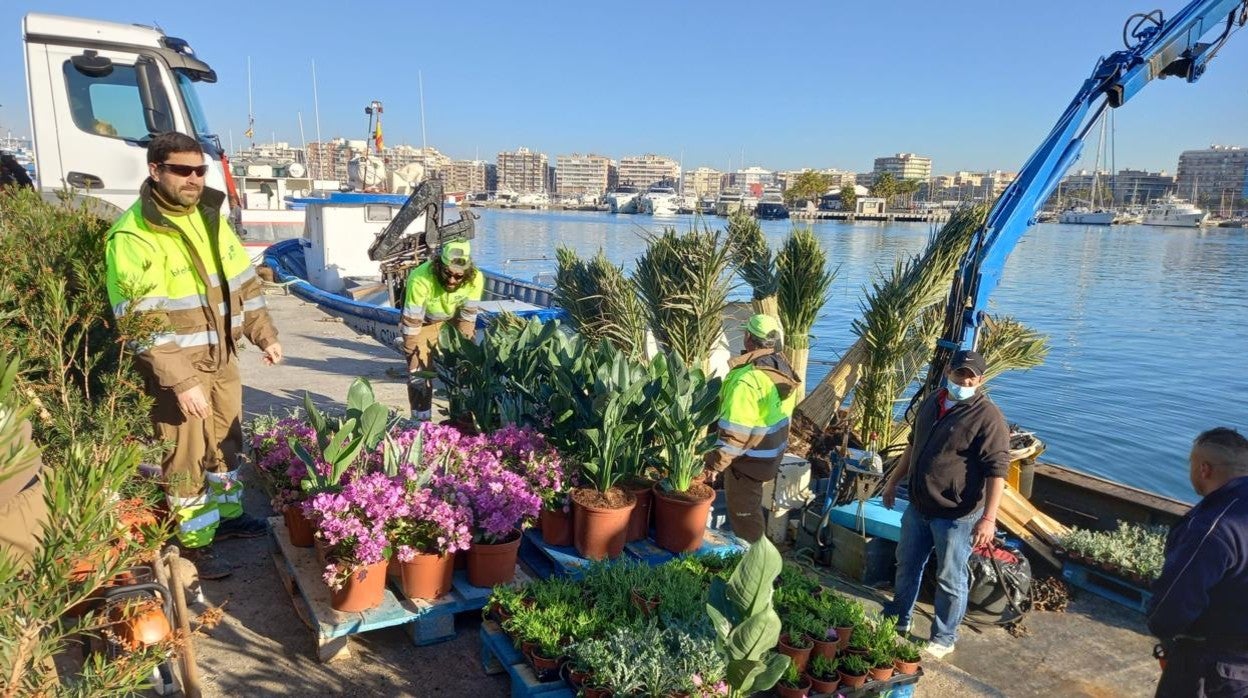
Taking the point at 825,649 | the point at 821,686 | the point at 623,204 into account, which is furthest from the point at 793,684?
the point at 623,204

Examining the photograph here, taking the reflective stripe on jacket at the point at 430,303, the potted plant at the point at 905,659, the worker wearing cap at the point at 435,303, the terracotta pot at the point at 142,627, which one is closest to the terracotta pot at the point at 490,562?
the terracotta pot at the point at 142,627

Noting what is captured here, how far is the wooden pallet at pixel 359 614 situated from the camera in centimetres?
333

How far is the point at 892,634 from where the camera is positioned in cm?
338

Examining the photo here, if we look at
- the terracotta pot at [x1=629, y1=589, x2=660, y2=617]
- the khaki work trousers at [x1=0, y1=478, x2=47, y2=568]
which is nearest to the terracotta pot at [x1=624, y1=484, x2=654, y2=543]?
the terracotta pot at [x1=629, y1=589, x2=660, y2=617]

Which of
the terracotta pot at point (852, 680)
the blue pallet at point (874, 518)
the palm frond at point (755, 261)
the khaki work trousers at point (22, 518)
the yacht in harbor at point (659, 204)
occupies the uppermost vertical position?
the yacht in harbor at point (659, 204)

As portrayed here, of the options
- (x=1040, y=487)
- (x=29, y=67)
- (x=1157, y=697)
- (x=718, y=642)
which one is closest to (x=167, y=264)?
(x=718, y=642)

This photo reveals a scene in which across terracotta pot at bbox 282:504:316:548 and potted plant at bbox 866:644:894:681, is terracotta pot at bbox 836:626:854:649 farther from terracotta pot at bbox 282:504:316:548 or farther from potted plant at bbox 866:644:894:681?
terracotta pot at bbox 282:504:316:548

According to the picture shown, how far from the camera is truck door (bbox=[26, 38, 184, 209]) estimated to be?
657 centimetres

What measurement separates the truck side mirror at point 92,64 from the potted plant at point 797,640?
738cm

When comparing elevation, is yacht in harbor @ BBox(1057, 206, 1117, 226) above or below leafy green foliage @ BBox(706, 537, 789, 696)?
above

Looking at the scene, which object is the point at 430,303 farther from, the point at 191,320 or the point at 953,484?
the point at 953,484

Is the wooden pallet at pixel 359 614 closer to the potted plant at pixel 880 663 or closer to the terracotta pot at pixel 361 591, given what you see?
the terracotta pot at pixel 361 591

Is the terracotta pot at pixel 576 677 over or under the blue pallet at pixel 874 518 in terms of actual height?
over

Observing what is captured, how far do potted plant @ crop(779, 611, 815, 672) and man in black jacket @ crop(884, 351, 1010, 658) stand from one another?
1278 mm
